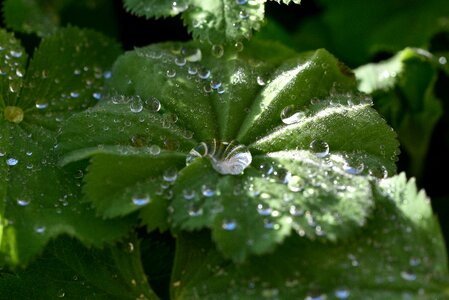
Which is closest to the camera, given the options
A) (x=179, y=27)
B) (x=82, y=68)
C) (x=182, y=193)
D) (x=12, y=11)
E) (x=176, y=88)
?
(x=182, y=193)

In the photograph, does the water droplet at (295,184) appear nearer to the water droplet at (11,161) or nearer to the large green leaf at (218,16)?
the large green leaf at (218,16)

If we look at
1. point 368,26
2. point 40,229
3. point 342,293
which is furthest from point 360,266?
point 368,26

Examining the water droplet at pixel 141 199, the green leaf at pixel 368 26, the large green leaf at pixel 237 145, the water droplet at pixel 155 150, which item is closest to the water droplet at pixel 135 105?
the large green leaf at pixel 237 145

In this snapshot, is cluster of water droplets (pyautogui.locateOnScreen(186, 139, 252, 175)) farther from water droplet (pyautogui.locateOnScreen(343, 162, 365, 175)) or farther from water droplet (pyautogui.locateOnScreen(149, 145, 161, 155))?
water droplet (pyautogui.locateOnScreen(343, 162, 365, 175))

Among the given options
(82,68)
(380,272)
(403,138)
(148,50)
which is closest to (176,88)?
(148,50)

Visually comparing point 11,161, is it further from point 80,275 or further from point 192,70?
point 192,70

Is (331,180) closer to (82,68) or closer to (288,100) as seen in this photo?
(288,100)
